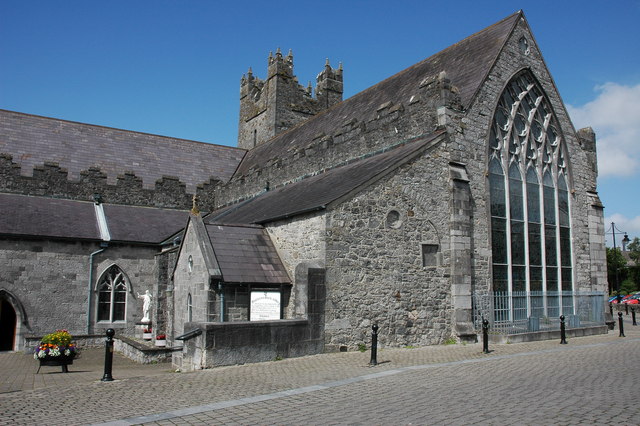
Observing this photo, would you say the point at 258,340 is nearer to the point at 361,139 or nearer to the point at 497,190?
the point at 361,139

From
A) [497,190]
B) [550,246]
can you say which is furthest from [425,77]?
[550,246]

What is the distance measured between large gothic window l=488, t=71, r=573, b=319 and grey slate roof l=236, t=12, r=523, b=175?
4.94 feet

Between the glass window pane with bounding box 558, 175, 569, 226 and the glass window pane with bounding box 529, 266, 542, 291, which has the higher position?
the glass window pane with bounding box 558, 175, 569, 226

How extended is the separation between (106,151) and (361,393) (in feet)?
80.6

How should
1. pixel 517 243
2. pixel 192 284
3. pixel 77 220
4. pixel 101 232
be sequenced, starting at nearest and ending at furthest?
pixel 192 284 → pixel 517 243 → pixel 101 232 → pixel 77 220

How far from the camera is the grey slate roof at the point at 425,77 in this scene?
19500mm

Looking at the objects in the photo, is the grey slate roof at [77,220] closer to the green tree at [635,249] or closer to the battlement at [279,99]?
the battlement at [279,99]

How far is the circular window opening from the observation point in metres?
15.4

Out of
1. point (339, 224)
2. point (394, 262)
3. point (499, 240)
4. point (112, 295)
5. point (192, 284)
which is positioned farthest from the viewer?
point (112, 295)

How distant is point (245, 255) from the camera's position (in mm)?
15734

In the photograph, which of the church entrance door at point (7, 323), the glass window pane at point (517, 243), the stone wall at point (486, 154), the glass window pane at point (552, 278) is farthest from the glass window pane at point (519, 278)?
the church entrance door at point (7, 323)

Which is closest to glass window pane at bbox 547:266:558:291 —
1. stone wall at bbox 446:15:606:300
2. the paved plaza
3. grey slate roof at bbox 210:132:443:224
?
stone wall at bbox 446:15:606:300

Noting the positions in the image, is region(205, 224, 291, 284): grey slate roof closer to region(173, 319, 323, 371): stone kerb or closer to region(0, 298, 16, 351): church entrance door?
region(173, 319, 323, 371): stone kerb

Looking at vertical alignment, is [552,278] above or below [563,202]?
below
